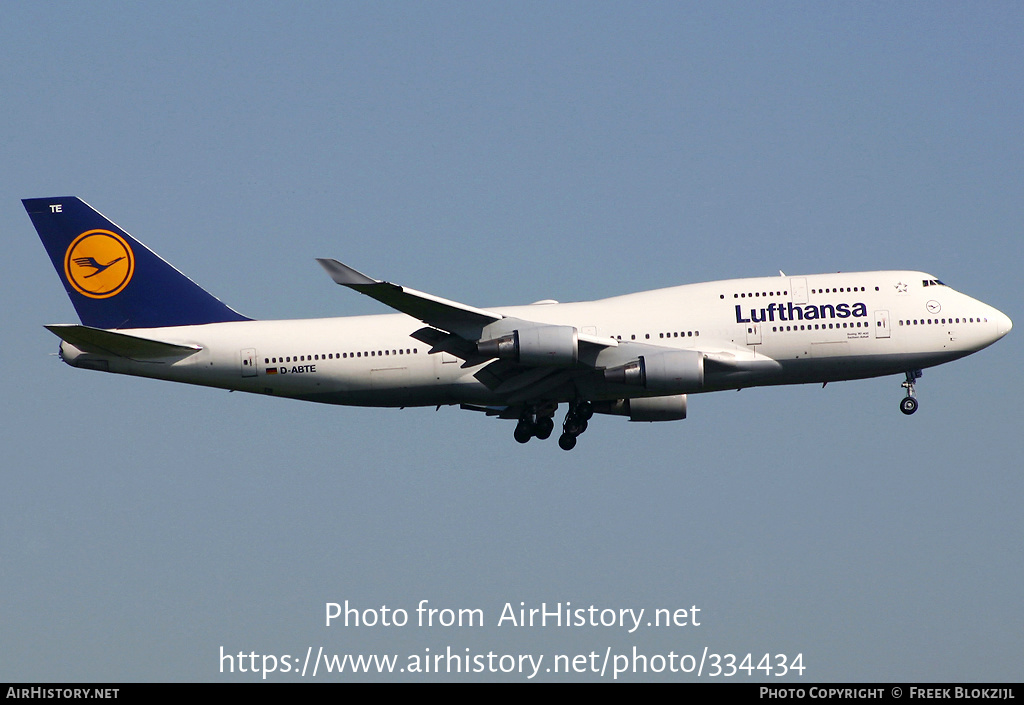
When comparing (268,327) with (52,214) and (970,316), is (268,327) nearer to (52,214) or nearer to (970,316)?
(52,214)

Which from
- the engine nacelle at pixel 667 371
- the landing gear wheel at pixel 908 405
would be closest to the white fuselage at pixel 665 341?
the engine nacelle at pixel 667 371

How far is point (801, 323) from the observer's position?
41.2 metres

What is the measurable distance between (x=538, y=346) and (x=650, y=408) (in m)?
6.96

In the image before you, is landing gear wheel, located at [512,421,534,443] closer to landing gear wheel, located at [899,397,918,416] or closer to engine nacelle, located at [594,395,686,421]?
engine nacelle, located at [594,395,686,421]

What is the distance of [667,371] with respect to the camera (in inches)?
1574

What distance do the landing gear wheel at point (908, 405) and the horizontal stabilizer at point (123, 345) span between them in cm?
2345

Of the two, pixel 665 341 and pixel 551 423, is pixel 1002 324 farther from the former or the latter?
pixel 551 423

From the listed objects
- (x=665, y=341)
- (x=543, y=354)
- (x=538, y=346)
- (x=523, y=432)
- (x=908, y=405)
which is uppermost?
(x=665, y=341)

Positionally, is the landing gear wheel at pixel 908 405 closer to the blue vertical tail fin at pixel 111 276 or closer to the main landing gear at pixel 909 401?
the main landing gear at pixel 909 401

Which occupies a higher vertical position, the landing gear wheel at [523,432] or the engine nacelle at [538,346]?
the engine nacelle at [538,346]

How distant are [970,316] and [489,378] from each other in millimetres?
15877

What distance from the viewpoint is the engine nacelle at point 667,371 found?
3991 cm

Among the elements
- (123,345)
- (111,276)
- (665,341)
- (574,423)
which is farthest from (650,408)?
(111,276)

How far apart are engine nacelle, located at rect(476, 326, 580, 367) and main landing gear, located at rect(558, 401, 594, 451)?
402 centimetres
